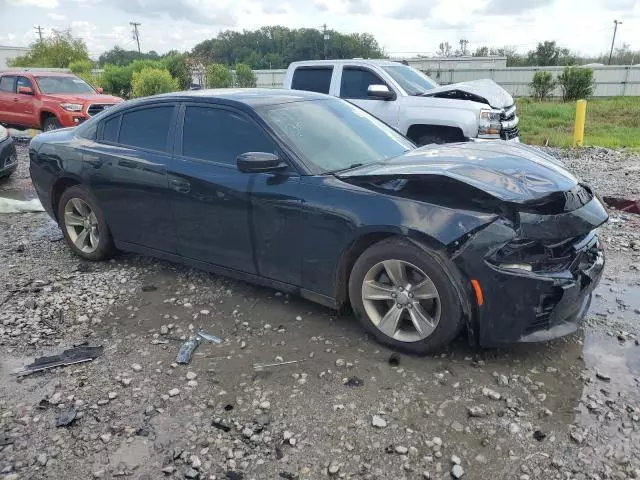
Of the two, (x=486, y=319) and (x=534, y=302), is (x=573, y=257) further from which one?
(x=486, y=319)

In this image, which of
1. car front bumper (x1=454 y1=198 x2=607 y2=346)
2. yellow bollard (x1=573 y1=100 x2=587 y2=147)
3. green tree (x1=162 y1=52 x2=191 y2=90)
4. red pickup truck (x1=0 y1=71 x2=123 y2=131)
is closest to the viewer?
car front bumper (x1=454 y1=198 x2=607 y2=346)

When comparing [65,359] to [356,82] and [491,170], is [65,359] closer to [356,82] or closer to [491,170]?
[491,170]

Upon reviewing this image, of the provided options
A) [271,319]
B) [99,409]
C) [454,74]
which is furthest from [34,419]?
[454,74]

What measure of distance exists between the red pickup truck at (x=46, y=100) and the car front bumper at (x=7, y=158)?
12.9 ft

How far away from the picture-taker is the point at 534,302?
3.14 m

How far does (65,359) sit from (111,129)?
231 centimetres

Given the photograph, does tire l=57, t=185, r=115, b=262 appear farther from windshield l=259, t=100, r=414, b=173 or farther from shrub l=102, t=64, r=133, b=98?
shrub l=102, t=64, r=133, b=98

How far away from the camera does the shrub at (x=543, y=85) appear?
24797 mm

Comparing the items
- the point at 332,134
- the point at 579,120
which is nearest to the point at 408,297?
the point at 332,134

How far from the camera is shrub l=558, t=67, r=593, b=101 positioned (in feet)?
75.3

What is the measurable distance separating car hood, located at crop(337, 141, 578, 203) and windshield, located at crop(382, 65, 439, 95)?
5.07m

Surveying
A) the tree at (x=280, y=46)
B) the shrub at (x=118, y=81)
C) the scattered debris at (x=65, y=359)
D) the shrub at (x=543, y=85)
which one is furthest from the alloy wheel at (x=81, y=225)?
the tree at (x=280, y=46)

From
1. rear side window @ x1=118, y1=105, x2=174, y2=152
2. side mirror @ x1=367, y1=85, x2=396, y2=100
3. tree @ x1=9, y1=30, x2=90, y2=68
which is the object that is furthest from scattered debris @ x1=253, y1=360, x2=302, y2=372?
tree @ x1=9, y1=30, x2=90, y2=68

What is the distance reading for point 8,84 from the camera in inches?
555
